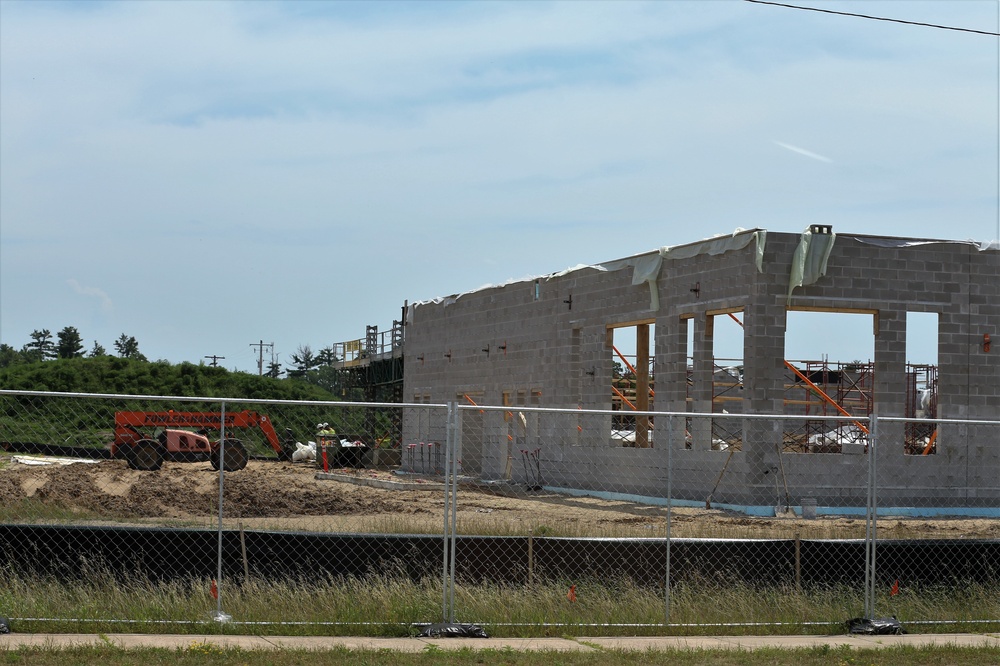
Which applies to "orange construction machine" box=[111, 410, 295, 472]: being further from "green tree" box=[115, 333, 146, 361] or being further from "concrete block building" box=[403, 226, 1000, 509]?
"green tree" box=[115, 333, 146, 361]

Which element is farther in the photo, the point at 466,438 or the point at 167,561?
the point at 466,438

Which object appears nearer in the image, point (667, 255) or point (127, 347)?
point (667, 255)

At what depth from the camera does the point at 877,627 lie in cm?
1027

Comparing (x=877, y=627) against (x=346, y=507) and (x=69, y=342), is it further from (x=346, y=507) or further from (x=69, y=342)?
(x=69, y=342)

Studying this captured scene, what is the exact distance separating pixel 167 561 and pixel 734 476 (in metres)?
14.7

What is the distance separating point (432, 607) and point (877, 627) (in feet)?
13.5

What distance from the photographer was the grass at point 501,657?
827 cm

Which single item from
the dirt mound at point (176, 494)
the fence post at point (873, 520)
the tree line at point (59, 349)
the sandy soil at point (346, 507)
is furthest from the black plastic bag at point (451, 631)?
the tree line at point (59, 349)

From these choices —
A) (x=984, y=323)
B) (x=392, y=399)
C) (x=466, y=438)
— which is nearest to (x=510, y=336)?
(x=466, y=438)

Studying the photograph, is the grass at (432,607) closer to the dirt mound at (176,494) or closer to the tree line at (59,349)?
the dirt mound at (176,494)

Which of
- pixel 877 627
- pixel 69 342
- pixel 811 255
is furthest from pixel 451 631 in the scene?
pixel 69 342

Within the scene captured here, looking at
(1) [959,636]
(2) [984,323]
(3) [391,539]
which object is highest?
(2) [984,323]

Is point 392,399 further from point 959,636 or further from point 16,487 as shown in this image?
point 959,636

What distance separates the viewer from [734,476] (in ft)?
74.8
